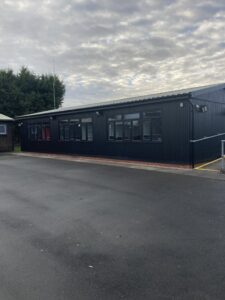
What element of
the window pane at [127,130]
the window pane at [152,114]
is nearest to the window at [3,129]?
the window pane at [127,130]

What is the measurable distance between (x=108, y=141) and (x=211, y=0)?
27.0ft

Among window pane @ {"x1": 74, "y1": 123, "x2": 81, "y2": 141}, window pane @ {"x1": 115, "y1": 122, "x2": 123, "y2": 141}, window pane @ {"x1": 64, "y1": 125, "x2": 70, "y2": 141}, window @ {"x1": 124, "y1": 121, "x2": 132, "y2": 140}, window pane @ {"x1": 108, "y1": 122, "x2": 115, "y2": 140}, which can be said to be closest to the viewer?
window @ {"x1": 124, "y1": 121, "x2": 132, "y2": 140}

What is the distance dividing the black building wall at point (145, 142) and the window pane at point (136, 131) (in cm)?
26

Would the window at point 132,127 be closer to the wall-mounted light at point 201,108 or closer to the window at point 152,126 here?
the window at point 152,126

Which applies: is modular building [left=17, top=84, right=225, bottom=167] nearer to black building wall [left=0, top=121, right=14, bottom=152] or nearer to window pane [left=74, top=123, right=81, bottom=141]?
window pane [left=74, top=123, right=81, bottom=141]

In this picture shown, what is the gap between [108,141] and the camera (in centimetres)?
1442

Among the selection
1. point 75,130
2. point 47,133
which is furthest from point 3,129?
point 75,130

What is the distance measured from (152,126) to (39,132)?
36.0ft

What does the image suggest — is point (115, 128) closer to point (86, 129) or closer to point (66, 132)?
point (86, 129)

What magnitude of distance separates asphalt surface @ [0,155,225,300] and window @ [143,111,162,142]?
201 inches

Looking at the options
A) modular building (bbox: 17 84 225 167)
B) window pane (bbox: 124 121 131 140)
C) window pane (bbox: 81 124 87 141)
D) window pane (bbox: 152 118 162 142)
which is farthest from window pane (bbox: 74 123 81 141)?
window pane (bbox: 152 118 162 142)

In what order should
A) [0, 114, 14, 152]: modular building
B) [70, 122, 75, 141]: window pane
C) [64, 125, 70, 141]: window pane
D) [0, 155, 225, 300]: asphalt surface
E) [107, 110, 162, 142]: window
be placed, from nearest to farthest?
[0, 155, 225, 300]: asphalt surface, [107, 110, 162, 142]: window, [70, 122, 75, 141]: window pane, [64, 125, 70, 141]: window pane, [0, 114, 14, 152]: modular building

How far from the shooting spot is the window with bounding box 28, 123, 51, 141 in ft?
62.8

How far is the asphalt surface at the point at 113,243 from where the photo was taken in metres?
2.52
